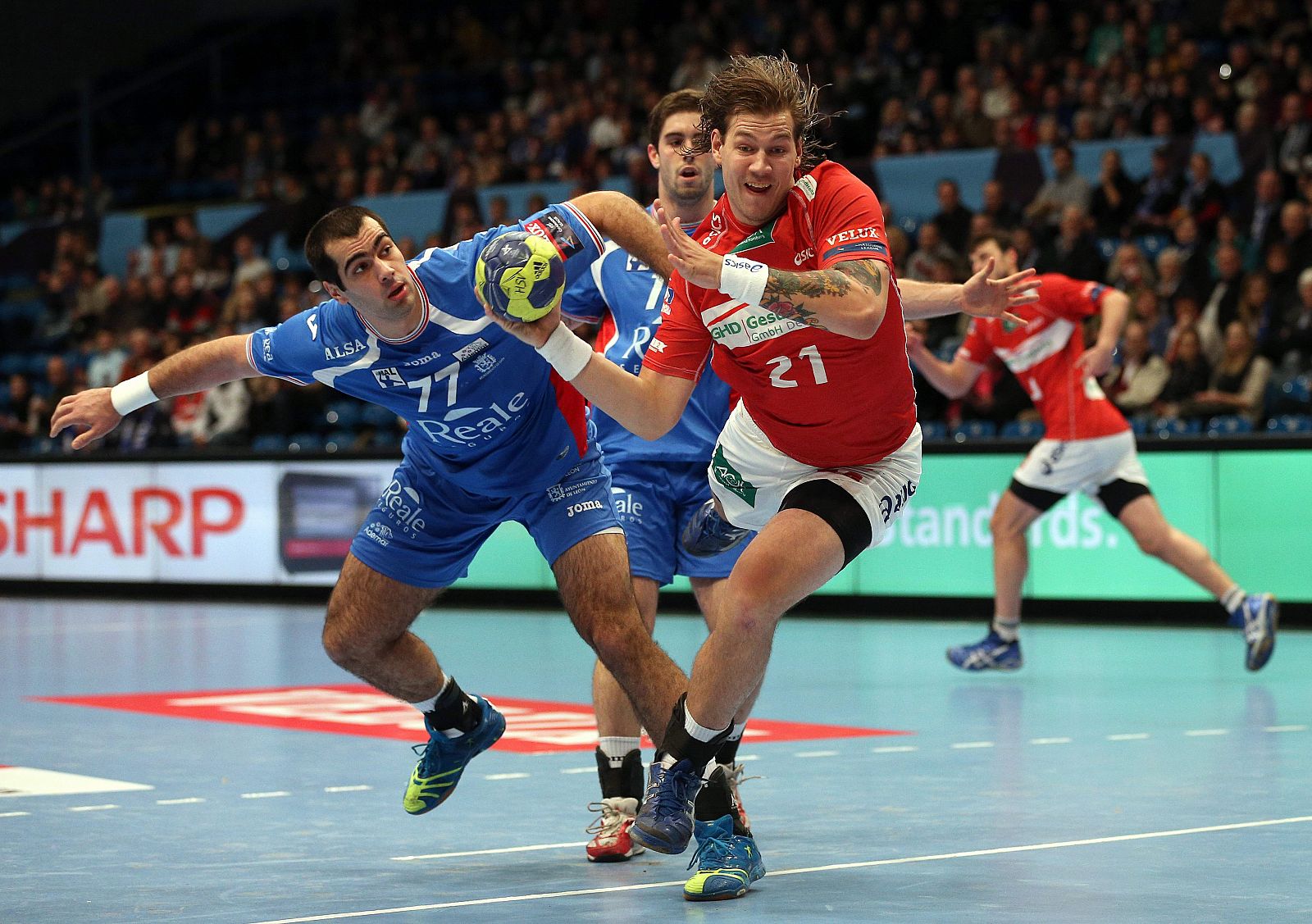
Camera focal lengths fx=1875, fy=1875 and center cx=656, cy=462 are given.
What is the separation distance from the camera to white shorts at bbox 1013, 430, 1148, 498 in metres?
10.2

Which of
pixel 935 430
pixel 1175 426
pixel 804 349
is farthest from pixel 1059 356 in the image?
pixel 804 349

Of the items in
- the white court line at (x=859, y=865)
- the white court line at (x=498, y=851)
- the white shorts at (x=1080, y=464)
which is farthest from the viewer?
the white shorts at (x=1080, y=464)

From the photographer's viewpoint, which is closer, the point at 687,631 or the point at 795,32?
the point at 687,631

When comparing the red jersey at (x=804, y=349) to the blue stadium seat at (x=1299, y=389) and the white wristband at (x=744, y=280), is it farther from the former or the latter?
the blue stadium seat at (x=1299, y=389)

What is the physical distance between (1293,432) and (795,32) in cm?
933

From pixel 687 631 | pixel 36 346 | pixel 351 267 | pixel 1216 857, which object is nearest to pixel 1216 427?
pixel 687 631

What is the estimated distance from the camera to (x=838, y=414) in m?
5.03

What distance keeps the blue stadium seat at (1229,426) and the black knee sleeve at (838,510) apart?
8420mm

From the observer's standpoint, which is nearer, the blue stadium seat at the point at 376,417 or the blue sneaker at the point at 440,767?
the blue sneaker at the point at 440,767

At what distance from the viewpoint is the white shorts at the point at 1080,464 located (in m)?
10.2

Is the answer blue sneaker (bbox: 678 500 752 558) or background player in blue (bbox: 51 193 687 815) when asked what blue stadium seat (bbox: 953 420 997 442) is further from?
background player in blue (bbox: 51 193 687 815)

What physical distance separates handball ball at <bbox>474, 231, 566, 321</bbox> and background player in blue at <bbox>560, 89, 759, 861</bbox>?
1289mm

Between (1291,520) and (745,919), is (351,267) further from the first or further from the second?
(1291,520)

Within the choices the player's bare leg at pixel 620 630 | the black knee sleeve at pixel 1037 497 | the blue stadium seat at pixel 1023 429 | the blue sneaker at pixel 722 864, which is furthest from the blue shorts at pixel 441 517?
the blue stadium seat at pixel 1023 429
